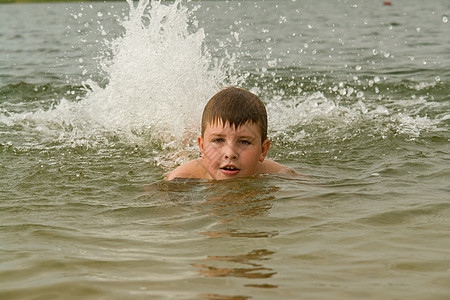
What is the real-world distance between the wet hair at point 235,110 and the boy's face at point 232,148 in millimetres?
36

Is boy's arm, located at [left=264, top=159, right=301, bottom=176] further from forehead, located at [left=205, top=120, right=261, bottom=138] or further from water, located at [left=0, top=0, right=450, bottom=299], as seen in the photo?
forehead, located at [left=205, top=120, right=261, bottom=138]

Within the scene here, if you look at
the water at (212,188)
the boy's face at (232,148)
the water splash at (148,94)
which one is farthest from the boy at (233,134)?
the water splash at (148,94)

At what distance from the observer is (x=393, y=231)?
354 cm

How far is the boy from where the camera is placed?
452 cm

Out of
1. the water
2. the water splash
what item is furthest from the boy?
the water splash

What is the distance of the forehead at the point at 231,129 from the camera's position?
4504mm

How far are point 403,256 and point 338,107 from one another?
16.6 feet

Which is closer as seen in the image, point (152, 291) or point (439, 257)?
point (152, 291)

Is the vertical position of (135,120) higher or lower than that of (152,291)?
higher

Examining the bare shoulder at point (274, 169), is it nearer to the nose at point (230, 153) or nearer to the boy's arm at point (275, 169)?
the boy's arm at point (275, 169)

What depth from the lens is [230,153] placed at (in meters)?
4.60

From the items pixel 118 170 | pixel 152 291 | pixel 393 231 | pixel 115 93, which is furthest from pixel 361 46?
pixel 152 291

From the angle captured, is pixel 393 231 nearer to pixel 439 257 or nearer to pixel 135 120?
pixel 439 257

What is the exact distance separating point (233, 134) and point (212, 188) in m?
0.47
